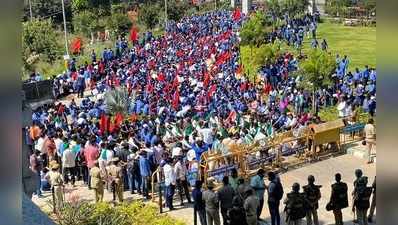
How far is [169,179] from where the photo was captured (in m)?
9.66

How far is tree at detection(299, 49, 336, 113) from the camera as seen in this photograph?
54.9 feet

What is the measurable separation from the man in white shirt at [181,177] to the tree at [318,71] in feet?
24.2

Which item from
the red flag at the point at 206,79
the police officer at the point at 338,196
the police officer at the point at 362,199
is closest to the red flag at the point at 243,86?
the red flag at the point at 206,79

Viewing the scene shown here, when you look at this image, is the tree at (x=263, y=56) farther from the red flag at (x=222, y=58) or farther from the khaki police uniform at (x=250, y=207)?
the khaki police uniform at (x=250, y=207)

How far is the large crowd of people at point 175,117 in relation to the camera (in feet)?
32.0

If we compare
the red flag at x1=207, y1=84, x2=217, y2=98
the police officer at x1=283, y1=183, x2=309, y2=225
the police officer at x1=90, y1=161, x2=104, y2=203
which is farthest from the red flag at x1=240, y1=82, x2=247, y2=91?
the police officer at x1=283, y1=183, x2=309, y2=225

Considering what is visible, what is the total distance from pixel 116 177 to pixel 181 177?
3.67 feet

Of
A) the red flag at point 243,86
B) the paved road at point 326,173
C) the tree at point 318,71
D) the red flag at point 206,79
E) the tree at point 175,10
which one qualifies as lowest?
the paved road at point 326,173

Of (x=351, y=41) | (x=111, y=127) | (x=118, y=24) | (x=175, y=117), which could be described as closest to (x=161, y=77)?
(x=175, y=117)

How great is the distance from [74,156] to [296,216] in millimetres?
4840

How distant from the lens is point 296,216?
7.85 m

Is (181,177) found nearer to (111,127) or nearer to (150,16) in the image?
(111,127)
